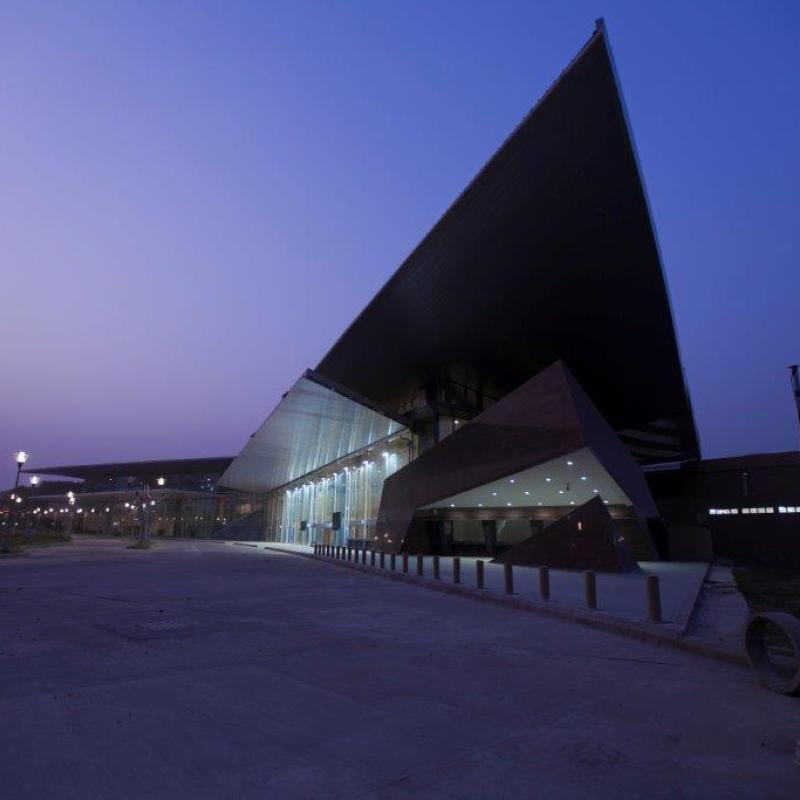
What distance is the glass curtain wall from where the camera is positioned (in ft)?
126

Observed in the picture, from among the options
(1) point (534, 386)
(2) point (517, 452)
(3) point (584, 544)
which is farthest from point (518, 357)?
(3) point (584, 544)

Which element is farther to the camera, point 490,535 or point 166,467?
point 166,467

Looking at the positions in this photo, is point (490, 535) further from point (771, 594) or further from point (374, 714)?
point (374, 714)

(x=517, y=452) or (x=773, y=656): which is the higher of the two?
(x=517, y=452)

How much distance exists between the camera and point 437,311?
26016mm

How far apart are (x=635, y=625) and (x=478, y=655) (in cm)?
291

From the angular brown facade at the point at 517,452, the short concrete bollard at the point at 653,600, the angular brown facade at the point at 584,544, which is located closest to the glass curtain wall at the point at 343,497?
the angular brown facade at the point at 517,452

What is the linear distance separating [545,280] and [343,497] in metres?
27.0

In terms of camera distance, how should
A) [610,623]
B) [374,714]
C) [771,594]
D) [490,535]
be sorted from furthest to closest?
[490,535] → [771,594] → [610,623] → [374,714]

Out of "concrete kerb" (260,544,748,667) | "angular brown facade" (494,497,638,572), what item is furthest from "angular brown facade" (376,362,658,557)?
"concrete kerb" (260,544,748,667)

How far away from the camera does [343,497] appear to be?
1780 inches

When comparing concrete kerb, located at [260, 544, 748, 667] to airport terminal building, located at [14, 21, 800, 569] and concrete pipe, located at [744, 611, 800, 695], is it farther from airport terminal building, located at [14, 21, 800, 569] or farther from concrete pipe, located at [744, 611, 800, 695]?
airport terminal building, located at [14, 21, 800, 569]

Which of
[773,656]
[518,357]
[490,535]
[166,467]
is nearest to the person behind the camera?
[773,656]

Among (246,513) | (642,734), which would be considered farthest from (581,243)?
(246,513)
